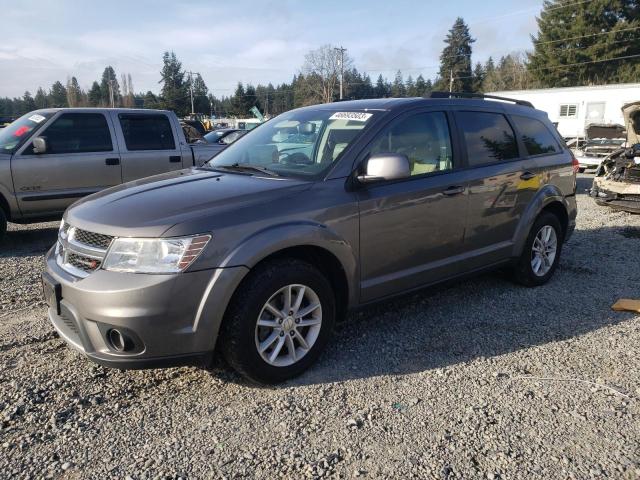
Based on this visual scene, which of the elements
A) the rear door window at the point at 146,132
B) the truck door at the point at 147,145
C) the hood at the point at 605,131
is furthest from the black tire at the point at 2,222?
the hood at the point at 605,131

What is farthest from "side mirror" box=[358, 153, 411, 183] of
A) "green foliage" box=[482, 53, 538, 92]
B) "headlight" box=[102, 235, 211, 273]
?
"green foliage" box=[482, 53, 538, 92]

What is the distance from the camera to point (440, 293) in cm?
498

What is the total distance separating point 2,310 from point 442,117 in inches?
162

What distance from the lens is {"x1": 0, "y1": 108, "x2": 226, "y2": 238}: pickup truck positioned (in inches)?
261

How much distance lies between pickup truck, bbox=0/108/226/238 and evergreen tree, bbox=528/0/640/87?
A: 53784mm

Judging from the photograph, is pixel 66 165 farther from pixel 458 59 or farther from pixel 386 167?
pixel 458 59

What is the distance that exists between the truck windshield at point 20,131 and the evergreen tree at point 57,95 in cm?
9282

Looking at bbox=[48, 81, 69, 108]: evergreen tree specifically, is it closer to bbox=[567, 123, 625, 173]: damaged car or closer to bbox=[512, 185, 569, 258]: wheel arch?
bbox=[567, 123, 625, 173]: damaged car

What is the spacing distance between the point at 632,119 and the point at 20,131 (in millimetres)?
11632

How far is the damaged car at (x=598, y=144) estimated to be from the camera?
15.5 m

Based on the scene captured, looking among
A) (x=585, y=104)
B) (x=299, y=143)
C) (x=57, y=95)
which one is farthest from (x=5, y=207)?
(x=57, y=95)

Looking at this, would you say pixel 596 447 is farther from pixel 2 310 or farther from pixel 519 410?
pixel 2 310

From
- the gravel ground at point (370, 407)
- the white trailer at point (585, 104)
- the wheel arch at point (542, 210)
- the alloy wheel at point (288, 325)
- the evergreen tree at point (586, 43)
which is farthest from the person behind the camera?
the evergreen tree at point (586, 43)

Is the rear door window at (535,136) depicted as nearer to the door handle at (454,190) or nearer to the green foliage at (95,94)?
the door handle at (454,190)
